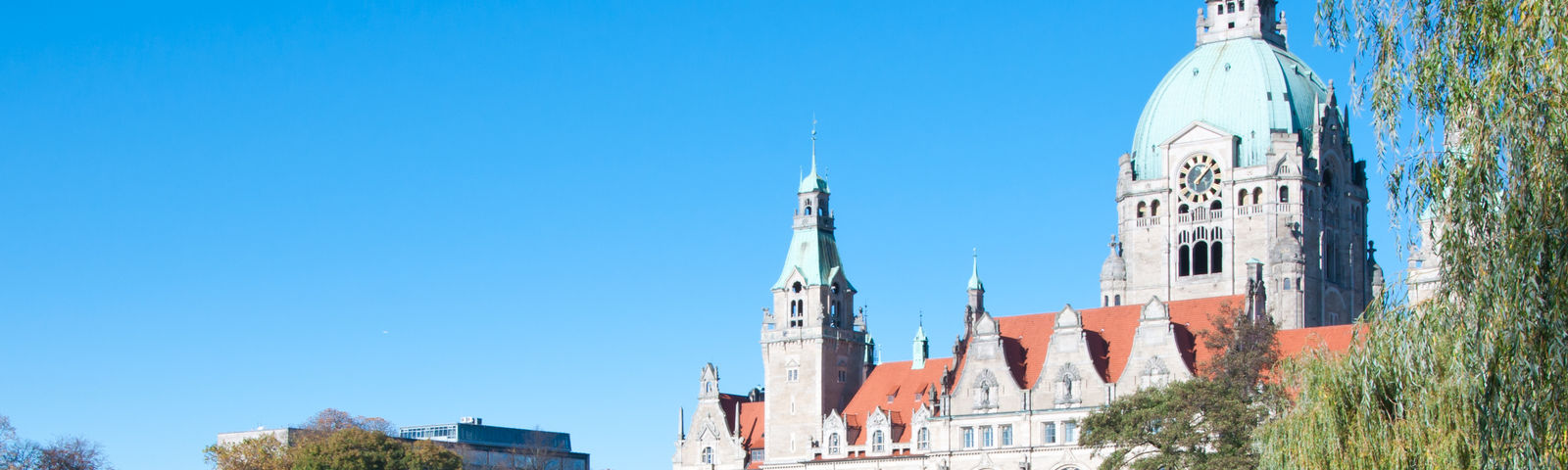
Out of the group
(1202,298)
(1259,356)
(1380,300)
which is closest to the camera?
(1380,300)

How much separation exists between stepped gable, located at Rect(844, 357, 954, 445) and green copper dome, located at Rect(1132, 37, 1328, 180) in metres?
17.9

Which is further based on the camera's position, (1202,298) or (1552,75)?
(1202,298)

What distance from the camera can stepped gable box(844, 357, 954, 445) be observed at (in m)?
114

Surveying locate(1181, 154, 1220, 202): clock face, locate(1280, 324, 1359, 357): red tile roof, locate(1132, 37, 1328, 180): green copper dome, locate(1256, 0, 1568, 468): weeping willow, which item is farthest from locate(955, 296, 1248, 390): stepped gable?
locate(1256, 0, 1568, 468): weeping willow

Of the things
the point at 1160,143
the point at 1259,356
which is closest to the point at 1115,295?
the point at 1160,143

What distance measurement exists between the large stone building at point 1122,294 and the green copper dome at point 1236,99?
0.32ft

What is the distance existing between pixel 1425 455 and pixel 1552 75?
1229 cm

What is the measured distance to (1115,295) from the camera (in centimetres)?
11838

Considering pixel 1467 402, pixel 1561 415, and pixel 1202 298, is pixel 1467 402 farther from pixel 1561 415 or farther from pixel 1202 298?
pixel 1202 298

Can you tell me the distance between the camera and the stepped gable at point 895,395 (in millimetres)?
114125

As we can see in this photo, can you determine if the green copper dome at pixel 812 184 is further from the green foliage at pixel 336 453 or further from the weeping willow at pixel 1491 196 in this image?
the weeping willow at pixel 1491 196

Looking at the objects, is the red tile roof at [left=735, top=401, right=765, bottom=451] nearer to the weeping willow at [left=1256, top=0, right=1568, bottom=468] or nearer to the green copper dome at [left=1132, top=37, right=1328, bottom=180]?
the green copper dome at [left=1132, top=37, right=1328, bottom=180]

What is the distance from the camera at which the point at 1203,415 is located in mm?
75938

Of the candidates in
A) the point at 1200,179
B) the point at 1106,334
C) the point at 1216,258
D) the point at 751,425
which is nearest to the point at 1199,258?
the point at 1216,258
